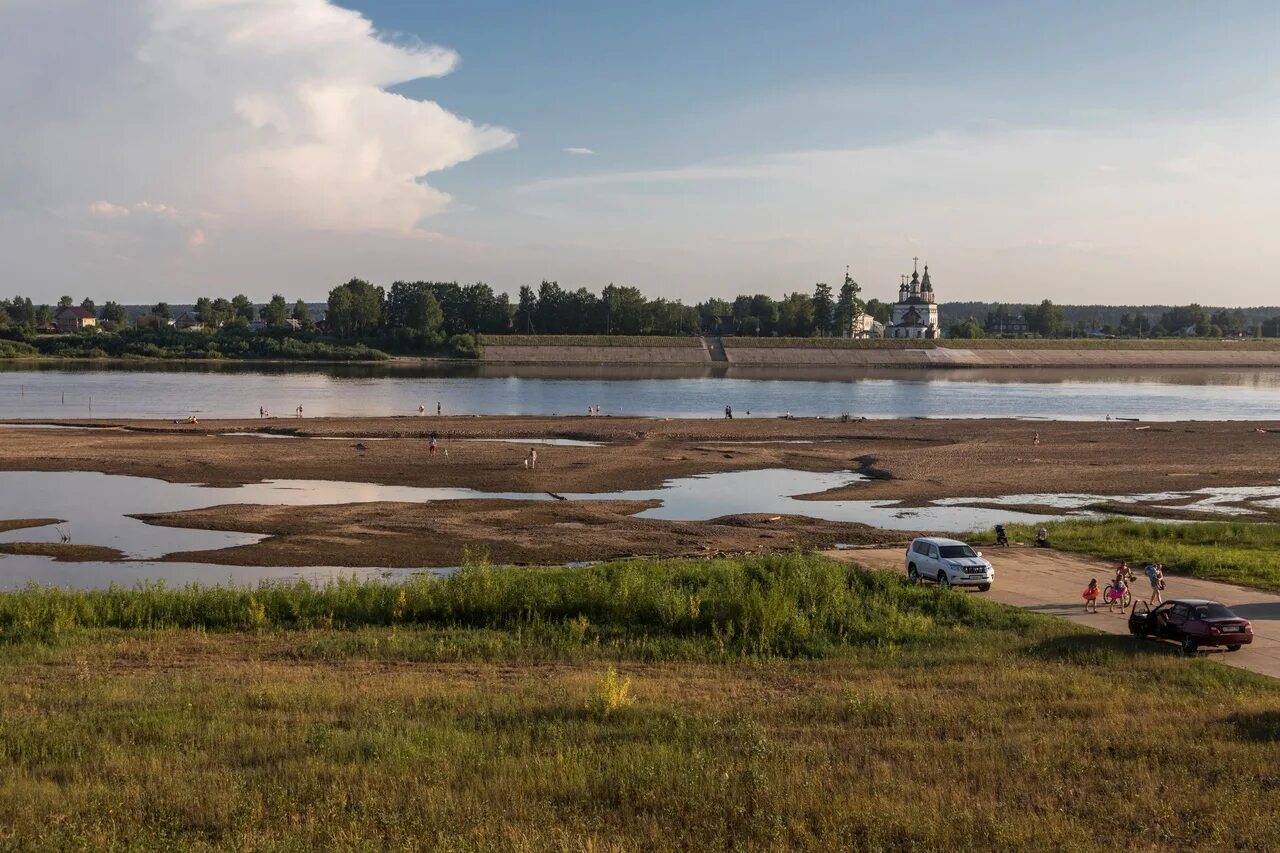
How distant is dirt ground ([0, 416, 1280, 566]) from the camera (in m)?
43.2

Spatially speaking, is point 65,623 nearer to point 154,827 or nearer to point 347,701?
point 347,701

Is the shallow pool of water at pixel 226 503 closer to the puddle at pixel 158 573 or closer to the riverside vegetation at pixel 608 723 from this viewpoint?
the puddle at pixel 158 573

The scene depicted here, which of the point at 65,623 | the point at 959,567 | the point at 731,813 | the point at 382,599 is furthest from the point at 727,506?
the point at 731,813

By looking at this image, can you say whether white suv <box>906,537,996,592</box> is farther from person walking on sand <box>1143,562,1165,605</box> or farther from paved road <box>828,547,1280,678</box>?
person walking on sand <box>1143,562,1165,605</box>

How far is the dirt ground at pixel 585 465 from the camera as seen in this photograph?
142 ft

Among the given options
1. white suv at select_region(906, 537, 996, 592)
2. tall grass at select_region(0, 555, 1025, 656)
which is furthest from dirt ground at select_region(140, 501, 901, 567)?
tall grass at select_region(0, 555, 1025, 656)

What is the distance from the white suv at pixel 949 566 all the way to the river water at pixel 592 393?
70.8 m

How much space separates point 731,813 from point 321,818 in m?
5.18

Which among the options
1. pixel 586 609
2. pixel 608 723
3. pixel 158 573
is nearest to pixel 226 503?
pixel 158 573

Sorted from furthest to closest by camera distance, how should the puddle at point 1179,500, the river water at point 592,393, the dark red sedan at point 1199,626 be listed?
the river water at point 592,393, the puddle at point 1179,500, the dark red sedan at point 1199,626

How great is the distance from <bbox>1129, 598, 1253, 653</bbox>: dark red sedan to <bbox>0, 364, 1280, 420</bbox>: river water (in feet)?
261

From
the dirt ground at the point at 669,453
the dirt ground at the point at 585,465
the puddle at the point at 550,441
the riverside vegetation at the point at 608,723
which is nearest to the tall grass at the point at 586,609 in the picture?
the riverside vegetation at the point at 608,723

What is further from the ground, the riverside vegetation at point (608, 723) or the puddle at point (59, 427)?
the riverside vegetation at point (608, 723)

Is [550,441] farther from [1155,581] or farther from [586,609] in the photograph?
[1155,581]
